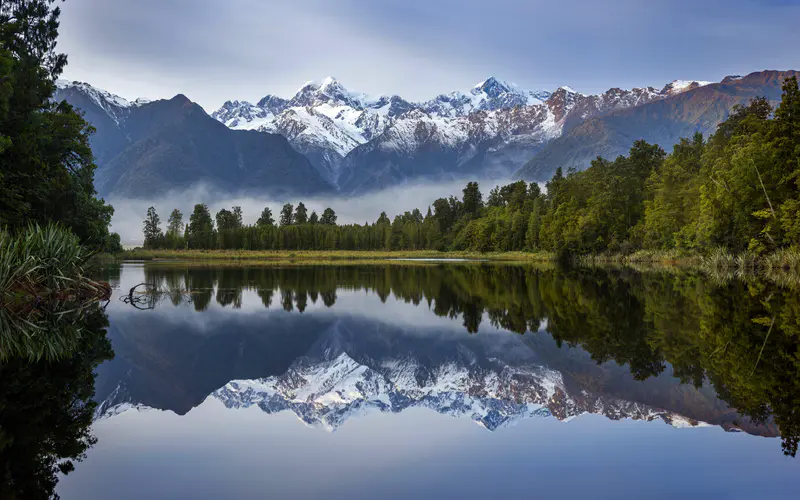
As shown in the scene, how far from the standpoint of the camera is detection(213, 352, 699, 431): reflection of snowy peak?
11008 millimetres

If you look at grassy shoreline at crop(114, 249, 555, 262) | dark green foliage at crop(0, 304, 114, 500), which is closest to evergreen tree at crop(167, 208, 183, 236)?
grassy shoreline at crop(114, 249, 555, 262)

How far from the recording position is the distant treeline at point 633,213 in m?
44.1

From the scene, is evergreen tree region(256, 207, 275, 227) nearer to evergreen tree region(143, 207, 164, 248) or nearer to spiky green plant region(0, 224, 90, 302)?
evergreen tree region(143, 207, 164, 248)

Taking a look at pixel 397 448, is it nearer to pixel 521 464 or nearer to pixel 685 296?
pixel 521 464

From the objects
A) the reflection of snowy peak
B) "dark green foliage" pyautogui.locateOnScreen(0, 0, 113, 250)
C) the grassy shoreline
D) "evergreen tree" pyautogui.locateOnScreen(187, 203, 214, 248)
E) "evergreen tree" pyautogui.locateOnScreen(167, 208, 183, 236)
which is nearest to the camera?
the reflection of snowy peak

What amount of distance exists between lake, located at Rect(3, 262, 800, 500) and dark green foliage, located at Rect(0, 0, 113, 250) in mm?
9226

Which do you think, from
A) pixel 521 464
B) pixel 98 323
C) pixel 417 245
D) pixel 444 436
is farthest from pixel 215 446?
pixel 417 245

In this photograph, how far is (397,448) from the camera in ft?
30.0

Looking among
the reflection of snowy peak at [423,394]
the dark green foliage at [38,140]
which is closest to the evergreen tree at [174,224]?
the dark green foliage at [38,140]

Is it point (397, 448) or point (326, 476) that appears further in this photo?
point (397, 448)

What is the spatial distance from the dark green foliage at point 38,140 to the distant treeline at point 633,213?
4707 cm

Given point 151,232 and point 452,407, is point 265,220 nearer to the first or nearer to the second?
point 151,232

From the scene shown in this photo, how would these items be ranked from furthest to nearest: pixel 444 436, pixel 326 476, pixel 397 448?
pixel 444 436 → pixel 397 448 → pixel 326 476

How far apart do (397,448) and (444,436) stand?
1045mm
